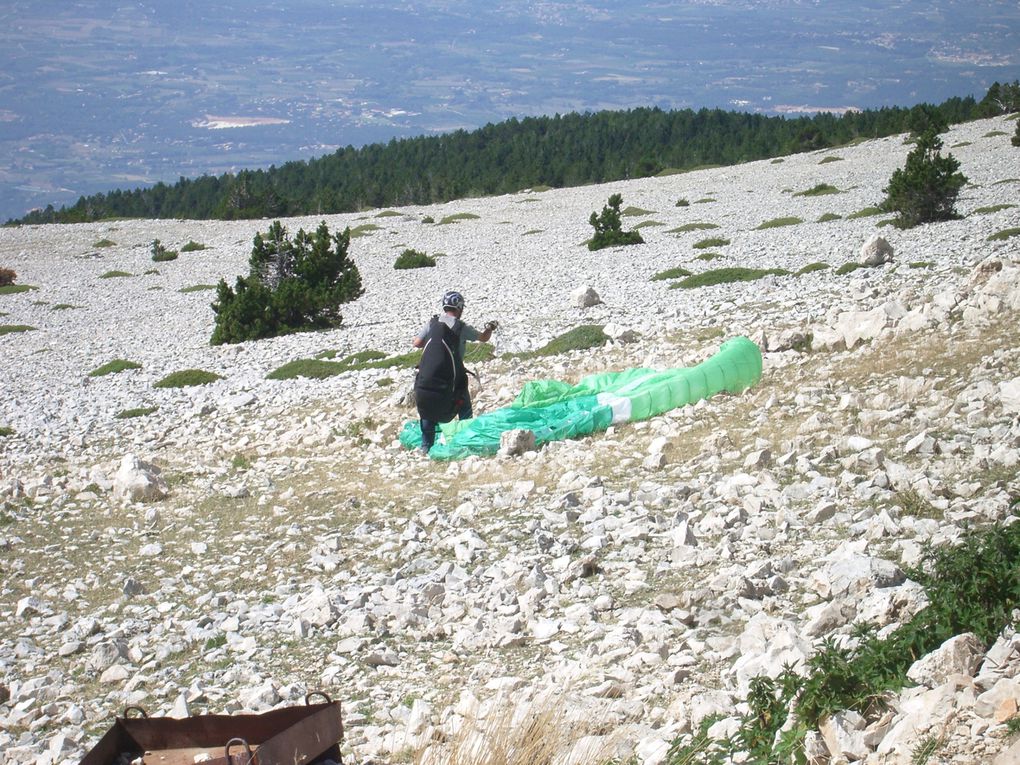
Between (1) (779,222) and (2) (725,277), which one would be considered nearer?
(2) (725,277)

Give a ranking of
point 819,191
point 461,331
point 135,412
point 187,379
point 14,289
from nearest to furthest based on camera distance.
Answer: point 461,331
point 135,412
point 187,379
point 14,289
point 819,191

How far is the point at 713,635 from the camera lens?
6.98 metres

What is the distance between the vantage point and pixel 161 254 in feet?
162

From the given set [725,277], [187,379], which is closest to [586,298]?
[725,277]

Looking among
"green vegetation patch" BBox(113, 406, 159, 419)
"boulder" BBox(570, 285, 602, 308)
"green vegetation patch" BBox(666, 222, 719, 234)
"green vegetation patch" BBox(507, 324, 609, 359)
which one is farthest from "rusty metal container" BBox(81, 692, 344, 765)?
"green vegetation patch" BBox(666, 222, 719, 234)

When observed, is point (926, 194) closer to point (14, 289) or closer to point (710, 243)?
point (710, 243)

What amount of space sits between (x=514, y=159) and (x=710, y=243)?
68.9 meters

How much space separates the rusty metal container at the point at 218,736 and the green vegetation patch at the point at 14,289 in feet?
129

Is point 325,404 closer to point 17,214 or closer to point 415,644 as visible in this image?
point 415,644

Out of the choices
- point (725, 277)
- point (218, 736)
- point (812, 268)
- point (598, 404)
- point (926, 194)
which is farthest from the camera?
point (926, 194)

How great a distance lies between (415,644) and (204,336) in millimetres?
22383

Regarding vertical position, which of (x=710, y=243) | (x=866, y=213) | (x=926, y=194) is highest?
(x=926, y=194)

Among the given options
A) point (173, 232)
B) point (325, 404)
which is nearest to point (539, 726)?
point (325, 404)

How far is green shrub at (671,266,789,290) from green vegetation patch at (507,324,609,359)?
17.5 ft
